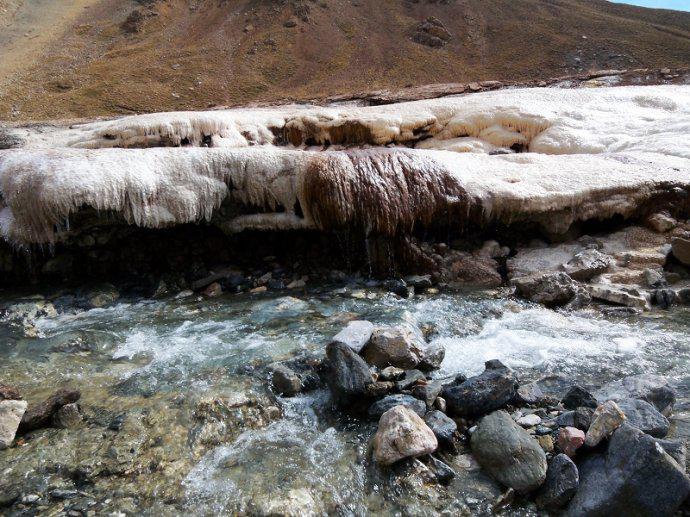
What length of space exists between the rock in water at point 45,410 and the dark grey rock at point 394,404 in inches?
129

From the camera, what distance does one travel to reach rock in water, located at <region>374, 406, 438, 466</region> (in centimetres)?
421

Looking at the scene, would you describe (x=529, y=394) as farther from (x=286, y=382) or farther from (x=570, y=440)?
(x=286, y=382)

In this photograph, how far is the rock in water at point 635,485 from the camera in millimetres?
→ 3518

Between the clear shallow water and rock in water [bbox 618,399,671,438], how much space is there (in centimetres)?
85

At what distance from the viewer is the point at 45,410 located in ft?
16.3

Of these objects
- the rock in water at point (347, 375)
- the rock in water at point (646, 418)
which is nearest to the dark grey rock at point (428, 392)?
the rock in water at point (347, 375)

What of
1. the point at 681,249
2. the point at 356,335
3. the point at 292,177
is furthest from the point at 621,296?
the point at 292,177

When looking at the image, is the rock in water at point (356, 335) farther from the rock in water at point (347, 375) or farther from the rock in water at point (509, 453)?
the rock in water at point (509, 453)

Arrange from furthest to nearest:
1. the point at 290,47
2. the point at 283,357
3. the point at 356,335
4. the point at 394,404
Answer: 1. the point at 290,47
2. the point at 283,357
3. the point at 356,335
4. the point at 394,404

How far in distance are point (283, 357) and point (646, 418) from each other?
4.12 m

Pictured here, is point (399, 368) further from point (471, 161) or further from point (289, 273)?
point (471, 161)

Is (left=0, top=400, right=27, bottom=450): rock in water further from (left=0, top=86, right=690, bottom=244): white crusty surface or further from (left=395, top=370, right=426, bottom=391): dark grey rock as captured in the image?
(left=0, top=86, right=690, bottom=244): white crusty surface

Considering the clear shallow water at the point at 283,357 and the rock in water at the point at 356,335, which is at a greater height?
the rock in water at the point at 356,335

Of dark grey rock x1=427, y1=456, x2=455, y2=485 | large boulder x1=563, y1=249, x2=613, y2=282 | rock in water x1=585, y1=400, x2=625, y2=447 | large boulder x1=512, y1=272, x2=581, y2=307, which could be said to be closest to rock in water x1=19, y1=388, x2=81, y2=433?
dark grey rock x1=427, y1=456, x2=455, y2=485
